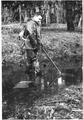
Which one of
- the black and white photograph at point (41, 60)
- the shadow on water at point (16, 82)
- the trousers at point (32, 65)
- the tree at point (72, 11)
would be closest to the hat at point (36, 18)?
the black and white photograph at point (41, 60)

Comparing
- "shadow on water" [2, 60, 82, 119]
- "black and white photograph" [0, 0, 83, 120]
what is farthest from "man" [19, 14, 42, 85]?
"shadow on water" [2, 60, 82, 119]

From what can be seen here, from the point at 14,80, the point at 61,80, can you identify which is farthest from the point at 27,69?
the point at 61,80

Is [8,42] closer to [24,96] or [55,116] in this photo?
[24,96]

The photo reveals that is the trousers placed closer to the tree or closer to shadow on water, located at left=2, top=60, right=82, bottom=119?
shadow on water, located at left=2, top=60, right=82, bottom=119

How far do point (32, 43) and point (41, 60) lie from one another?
1.17 feet

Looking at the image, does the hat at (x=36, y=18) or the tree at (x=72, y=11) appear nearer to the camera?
the hat at (x=36, y=18)

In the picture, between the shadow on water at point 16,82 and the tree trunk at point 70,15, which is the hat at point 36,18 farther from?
A: the tree trunk at point 70,15

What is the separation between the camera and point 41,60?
4645 mm

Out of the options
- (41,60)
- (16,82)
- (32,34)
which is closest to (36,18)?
(32,34)

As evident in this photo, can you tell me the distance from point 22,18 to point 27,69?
887 mm

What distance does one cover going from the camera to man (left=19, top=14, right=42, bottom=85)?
4.34 meters

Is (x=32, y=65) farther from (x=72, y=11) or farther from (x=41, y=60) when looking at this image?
(x=72, y=11)

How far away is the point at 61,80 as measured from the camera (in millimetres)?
4828

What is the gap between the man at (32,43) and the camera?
4.34m
